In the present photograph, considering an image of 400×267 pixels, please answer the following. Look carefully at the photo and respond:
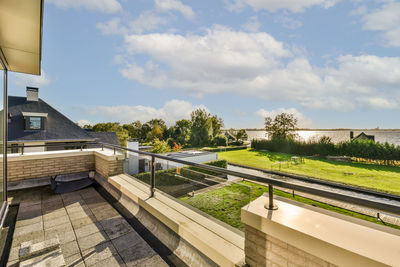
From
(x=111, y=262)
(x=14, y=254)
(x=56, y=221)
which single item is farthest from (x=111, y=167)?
(x=111, y=262)

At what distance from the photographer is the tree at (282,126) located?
36.6 meters

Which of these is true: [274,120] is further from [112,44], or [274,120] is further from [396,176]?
[112,44]

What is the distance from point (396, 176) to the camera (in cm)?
A: 2134

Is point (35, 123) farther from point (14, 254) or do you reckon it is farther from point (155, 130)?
point (155, 130)

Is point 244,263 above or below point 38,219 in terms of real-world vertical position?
above

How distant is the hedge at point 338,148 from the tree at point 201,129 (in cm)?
1113

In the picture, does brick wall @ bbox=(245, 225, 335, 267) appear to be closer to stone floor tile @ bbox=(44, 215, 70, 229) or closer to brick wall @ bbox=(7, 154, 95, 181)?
stone floor tile @ bbox=(44, 215, 70, 229)

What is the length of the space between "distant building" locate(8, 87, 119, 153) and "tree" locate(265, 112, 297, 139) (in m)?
33.4

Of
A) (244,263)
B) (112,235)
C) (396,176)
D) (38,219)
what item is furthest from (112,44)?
(396,176)

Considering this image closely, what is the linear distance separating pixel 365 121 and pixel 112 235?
293ft

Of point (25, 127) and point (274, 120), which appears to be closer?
point (25, 127)

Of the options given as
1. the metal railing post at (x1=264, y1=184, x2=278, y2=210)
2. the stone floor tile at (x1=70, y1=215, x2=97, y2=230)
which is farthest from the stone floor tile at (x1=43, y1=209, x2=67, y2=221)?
the metal railing post at (x1=264, y1=184, x2=278, y2=210)

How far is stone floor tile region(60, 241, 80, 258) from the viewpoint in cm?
187

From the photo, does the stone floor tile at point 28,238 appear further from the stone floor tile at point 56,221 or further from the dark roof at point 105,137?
the dark roof at point 105,137
